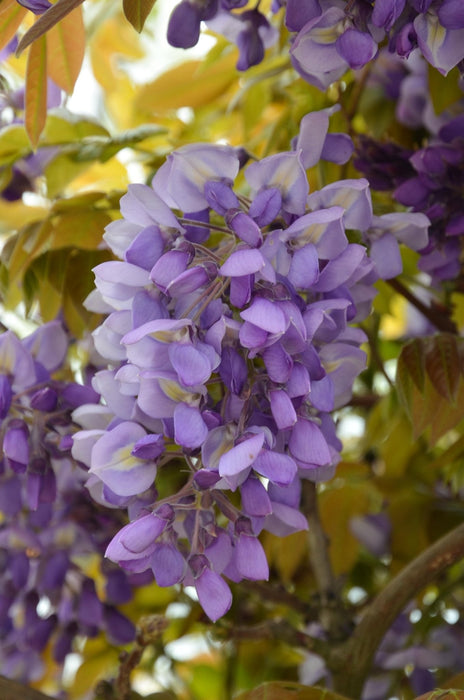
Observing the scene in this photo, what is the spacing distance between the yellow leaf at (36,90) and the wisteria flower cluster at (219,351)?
0.14m

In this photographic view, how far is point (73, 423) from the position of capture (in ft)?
2.01

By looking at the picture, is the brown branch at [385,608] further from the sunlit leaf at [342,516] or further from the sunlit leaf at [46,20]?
the sunlit leaf at [46,20]

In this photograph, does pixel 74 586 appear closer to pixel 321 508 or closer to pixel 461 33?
pixel 321 508

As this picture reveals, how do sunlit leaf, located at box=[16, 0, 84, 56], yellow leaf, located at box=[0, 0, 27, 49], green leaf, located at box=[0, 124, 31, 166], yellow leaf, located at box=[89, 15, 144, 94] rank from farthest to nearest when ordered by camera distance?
yellow leaf, located at box=[89, 15, 144, 94]
green leaf, located at box=[0, 124, 31, 166]
yellow leaf, located at box=[0, 0, 27, 49]
sunlit leaf, located at box=[16, 0, 84, 56]

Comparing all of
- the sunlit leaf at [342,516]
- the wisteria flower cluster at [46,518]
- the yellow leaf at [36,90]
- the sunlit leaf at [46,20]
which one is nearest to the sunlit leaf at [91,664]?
the wisteria flower cluster at [46,518]

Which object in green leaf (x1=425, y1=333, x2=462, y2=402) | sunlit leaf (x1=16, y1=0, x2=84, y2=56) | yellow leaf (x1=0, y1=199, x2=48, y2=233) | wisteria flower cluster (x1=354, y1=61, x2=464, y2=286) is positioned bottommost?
green leaf (x1=425, y1=333, x2=462, y2=402)

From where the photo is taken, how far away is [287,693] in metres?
0.60

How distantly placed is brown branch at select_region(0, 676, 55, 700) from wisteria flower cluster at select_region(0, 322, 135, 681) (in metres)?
0.10

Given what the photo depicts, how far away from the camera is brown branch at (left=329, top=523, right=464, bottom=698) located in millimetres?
645

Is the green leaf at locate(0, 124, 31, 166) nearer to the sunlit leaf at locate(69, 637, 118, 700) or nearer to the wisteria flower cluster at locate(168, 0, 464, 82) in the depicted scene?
the wisteria flower cluster at locate(168, 0, 464, 82)

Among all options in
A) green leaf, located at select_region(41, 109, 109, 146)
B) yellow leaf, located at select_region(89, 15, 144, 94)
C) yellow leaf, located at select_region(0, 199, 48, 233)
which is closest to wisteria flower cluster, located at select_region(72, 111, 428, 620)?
green leaf, located at select_region(41, 109, 109, 146)

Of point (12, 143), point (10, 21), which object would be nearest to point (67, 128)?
point (12, 143)

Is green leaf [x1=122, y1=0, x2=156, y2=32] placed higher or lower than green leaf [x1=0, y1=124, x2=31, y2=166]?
higher

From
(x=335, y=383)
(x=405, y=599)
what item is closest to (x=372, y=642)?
(x=405, y=599)
